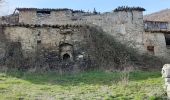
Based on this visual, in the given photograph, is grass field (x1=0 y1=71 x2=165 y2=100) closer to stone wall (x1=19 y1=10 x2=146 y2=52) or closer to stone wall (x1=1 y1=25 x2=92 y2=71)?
stone wall (x1=1 y1=25 x2=92 y2=71)

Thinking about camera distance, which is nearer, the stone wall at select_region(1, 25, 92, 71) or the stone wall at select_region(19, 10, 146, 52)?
the stone wall at select_region(1, 25, 92, 71)

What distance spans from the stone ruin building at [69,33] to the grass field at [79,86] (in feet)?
12.1

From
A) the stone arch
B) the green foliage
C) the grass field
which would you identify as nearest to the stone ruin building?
the stone arch

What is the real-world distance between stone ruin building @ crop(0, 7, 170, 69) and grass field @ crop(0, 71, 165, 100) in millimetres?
3701

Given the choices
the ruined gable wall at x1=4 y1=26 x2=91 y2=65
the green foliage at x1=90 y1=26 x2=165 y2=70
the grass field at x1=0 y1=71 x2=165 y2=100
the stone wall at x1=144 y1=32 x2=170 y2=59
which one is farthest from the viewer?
the stone wall at x1=144 y1=32 x2=170 y2=59

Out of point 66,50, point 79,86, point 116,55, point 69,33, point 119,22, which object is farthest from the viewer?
point 119,22

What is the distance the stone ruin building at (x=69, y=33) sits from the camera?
23.4 metres

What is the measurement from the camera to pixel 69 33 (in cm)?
2427

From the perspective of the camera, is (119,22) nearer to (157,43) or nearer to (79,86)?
(157,43)

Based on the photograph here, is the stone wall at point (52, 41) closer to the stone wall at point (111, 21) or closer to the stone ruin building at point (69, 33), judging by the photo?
the stone ruin building at point (69, 33)

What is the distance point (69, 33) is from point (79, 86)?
334 inches

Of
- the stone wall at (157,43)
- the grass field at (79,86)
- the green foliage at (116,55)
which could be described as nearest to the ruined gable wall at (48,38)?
the green foliage at (116,55)

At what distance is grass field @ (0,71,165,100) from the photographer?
14047mm

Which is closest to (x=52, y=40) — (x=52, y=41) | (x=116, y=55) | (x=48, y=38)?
(x=52, y=41)
